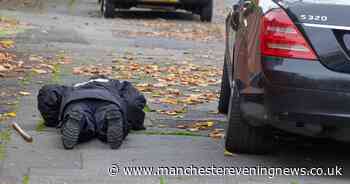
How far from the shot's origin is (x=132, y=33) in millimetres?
14141

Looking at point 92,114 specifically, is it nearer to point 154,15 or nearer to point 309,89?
point 309,89

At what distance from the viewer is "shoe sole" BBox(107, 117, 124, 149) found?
5848 millimetres

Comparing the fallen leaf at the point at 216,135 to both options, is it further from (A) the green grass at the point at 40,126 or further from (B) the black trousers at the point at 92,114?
(A) the green grass at the point at 40,126

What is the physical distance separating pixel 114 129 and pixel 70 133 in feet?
1.05

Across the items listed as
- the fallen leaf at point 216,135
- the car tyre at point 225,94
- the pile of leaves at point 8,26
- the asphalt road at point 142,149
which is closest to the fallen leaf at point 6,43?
the asphalt road at point 142,149

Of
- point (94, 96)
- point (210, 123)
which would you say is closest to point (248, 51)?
point (94, 96)

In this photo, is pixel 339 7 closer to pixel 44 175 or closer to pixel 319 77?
pixel 319 77

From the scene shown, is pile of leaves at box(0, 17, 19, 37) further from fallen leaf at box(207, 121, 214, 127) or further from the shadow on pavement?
→ fallen leaf at box(207, 121, 214, 127)

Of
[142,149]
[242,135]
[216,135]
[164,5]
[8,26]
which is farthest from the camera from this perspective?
[164,5]

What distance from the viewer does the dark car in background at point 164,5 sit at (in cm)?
1683

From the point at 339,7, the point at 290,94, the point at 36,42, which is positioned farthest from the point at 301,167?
the point at 36,42

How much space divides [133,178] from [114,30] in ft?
31.0

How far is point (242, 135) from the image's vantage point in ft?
18.7

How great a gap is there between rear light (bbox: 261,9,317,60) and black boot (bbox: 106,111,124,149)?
1.31 meters
